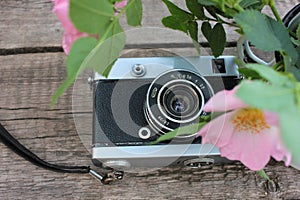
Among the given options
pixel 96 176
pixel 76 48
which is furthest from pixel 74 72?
pixel 96 176

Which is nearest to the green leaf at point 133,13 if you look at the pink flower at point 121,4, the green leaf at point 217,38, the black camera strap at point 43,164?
the pink flower at point 121,4

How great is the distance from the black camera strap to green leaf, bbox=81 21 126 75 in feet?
0.68

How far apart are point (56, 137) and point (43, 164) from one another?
0.10 ft

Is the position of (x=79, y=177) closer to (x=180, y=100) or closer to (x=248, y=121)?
(x=180, y=100)

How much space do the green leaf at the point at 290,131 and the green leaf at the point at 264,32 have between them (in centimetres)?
10

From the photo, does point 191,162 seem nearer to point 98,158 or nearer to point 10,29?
point 98,158

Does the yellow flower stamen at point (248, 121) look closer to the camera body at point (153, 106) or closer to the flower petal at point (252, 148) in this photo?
the flower petal at point (252, 148)

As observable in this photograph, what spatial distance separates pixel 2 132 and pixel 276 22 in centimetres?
28

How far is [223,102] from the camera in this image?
0.78ft

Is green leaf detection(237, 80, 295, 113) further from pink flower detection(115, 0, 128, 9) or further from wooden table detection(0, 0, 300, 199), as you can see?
wooden table detection(0, 0, 300, 199)

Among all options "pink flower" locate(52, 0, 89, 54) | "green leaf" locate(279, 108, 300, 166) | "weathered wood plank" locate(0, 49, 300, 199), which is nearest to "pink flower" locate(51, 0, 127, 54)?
"pink flower" locate(52, 0, 89, 54)

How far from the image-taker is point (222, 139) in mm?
277

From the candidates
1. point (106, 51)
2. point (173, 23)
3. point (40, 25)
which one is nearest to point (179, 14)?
point (173, 23)

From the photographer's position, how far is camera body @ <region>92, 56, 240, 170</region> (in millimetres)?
403
